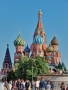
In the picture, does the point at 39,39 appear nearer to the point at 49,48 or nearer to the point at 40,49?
the point at 40,49

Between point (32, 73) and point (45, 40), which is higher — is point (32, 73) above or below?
below

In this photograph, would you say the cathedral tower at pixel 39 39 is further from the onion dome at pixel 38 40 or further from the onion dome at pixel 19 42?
the onion dome at pixel 19 42

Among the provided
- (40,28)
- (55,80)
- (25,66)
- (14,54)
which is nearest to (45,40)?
(40,28)

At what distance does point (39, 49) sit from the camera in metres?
100

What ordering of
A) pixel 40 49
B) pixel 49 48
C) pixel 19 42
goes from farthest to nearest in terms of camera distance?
1. pixel 19 42
2. pixel 49 48
3. pixel 40 49

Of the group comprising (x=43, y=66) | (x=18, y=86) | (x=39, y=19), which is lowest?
(x=18, y=86)

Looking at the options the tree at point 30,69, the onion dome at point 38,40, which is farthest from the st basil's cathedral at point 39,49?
the tree at point 30,69

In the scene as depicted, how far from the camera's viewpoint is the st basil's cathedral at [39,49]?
99.6 metres

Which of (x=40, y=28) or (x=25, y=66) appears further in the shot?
(x=40, y=28)

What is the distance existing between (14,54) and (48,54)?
8525 millimetres

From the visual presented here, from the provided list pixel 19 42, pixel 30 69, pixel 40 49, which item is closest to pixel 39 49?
pixel 40 49

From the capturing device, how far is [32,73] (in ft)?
205

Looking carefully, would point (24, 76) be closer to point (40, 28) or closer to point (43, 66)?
point (43, 66)

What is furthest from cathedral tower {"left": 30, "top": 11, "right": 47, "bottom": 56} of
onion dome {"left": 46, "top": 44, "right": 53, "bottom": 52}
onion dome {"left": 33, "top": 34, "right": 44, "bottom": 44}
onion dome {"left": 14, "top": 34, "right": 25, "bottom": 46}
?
onion dome {"left": 14, "top": 34, "right": 25, "bottom": 46}
